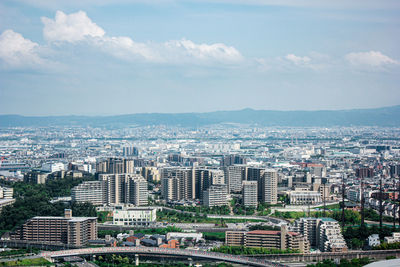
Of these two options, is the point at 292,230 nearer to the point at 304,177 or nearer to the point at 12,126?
the point at 304,177

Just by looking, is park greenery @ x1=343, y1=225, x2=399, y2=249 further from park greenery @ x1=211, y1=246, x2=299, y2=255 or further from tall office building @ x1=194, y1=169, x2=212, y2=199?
tall office building @ x1=194, y1=169, x2=212, y2=199

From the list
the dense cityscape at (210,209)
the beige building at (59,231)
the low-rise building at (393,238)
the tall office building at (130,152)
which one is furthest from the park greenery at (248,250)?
the tall office building at (130,152)

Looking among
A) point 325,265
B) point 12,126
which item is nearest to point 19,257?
point 325,265

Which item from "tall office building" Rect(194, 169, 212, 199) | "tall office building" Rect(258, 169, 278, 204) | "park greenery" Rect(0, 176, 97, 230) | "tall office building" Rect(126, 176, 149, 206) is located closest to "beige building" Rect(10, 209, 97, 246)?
"park greenery" Rect(0, 176, 97, 230)

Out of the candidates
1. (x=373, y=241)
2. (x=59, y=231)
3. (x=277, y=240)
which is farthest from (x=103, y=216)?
(x=373, y=241)

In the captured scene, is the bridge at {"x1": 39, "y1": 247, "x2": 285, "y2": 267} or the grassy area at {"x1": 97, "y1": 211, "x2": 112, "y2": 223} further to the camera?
the grassy area at {"x1": 97, "y1": 211, "x2": 112, "y2": 223}

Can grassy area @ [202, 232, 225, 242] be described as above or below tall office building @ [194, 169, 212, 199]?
below

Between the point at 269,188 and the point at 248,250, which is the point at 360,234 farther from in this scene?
the point at 269,188

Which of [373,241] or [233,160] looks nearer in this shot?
[373,241]
